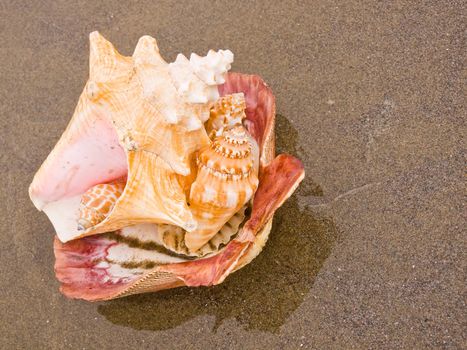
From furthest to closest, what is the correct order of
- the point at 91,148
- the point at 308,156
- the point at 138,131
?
the point at 308,156
the point at 91,148
the point at 138,131

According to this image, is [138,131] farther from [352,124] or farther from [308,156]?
[352,124]

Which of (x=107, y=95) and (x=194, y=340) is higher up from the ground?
(x=107, y=95)

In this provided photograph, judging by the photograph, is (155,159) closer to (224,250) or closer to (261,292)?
(224,250)

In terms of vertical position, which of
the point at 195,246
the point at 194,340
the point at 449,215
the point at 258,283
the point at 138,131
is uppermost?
the point at 138,131

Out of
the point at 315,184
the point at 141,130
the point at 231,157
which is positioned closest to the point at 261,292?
the point at 315,184

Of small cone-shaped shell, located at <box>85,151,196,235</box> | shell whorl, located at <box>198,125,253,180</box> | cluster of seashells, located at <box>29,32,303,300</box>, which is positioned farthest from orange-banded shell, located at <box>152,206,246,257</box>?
shell whorl, located at <box>198,125,253,180</box>

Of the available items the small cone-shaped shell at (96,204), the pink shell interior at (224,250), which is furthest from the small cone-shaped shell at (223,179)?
the small cone-shaped shell at (96,204)

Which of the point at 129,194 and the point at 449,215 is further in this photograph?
the point at 449,215

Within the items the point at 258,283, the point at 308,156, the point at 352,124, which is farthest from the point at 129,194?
the point at 352,124

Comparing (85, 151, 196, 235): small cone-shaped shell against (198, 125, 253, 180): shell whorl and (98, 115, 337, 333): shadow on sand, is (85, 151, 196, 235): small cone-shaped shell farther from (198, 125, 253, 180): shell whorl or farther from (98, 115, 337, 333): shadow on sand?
(98, 115, 337, 333): shadow on sand
